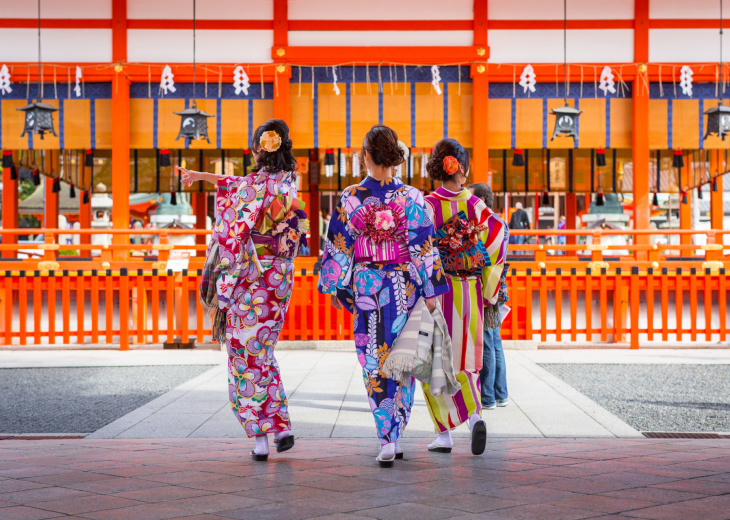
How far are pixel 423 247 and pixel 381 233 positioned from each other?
0.20 metres

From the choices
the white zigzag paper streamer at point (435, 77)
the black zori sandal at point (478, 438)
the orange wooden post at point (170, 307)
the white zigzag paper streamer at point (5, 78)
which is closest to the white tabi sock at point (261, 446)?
the black zori sandal at point (478, 438)

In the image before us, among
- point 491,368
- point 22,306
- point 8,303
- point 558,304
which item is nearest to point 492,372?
point 491,368

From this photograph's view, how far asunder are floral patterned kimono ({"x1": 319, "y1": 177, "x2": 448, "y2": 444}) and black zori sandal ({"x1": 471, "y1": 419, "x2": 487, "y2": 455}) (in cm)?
31

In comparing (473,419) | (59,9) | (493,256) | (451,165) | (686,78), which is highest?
(59,9)

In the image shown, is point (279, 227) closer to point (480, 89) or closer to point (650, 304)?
point (650, 304)

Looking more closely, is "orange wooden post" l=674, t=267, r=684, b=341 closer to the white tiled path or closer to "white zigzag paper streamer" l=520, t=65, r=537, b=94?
the white tiled path

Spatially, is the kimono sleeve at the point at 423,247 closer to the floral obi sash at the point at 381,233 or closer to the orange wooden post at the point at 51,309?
the floral obi sash at the point at 381,233

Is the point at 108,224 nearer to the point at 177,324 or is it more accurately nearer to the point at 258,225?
the point at 177,324

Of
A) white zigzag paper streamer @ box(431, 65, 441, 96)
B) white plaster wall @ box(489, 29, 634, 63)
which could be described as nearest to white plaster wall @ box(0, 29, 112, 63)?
white zigzag paper streamer @ box(431, 65, 441, 96)

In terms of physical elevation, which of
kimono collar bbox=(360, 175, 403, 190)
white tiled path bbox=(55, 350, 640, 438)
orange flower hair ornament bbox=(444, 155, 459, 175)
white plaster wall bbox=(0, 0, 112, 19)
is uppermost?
white plaster wall bbox=(0, 0, 112, 19)

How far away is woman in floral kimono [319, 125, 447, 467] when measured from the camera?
3.28 meters

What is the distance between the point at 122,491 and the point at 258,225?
1.27 m

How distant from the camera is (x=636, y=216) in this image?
10.5 meters

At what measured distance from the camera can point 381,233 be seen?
3.27 metres
